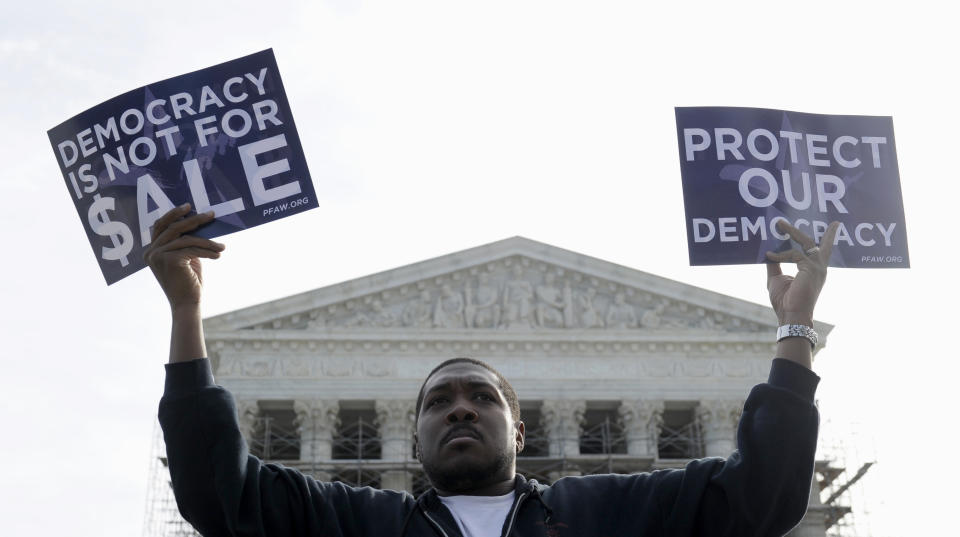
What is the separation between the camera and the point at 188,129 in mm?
6777

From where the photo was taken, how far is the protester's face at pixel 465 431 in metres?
4.80

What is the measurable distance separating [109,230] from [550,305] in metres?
36.0

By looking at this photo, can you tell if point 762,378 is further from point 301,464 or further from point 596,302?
point 301,464

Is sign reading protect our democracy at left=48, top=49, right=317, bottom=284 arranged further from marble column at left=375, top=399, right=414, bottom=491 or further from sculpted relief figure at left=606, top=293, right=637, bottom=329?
sculpted relief figure at left=606, top=293, right=637, bottom=329

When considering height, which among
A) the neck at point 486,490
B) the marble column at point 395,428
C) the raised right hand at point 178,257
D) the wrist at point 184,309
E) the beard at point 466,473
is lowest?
the marble column at point 395,428

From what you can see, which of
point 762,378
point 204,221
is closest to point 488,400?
point 204,221

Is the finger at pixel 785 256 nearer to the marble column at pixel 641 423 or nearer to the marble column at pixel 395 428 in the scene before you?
the marble column at pixel 395 428

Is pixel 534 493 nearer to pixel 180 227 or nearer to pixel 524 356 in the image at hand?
pixel 180 227

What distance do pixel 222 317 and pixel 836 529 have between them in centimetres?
2148

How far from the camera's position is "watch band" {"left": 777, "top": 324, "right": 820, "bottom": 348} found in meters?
5.05

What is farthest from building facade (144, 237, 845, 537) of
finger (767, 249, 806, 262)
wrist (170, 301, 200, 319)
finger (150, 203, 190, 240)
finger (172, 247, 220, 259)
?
wrist (170, 301, 200, 319)

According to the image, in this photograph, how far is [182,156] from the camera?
21.9 feet

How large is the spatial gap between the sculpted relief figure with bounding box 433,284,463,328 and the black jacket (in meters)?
36.7

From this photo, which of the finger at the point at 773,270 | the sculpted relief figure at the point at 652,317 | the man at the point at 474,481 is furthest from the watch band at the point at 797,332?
the sculpted relief figure at the point at 652,317
